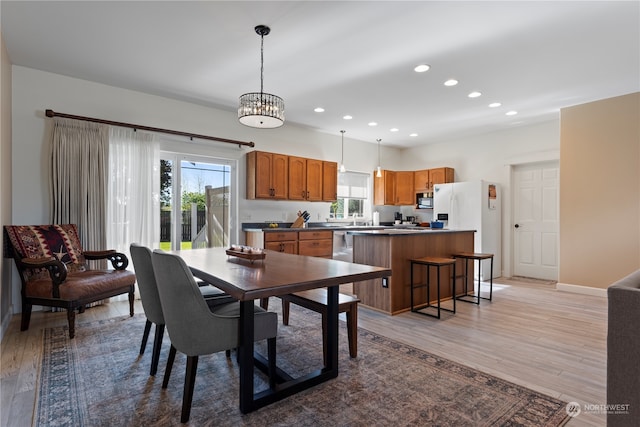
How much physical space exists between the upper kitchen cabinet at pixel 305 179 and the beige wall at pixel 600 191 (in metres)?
3.75

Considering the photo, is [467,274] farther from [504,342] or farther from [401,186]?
[401,186]

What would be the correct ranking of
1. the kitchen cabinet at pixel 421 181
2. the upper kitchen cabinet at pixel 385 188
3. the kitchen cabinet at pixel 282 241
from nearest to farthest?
1. the kitchen cabinet at pixel 282 241
2. the kitchen cabinet at pixel 421 181
3. the upper kitchen cabinet at pixel 385 188

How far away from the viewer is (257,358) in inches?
92.0

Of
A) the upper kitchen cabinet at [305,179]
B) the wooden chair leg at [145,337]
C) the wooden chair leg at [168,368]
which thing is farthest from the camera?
the upper kitchen cabinet at [305,179]

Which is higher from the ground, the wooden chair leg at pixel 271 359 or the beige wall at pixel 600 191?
the beige wall at pixel 600 191

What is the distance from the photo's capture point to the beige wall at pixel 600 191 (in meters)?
4.39

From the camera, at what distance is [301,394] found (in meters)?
2.05

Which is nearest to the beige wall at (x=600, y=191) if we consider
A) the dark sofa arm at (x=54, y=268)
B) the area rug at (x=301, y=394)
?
the area rug at (x=301, y=394)

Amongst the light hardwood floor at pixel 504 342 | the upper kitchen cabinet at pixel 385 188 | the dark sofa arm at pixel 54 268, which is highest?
the upper kitchen cabinet at pixel 385 188

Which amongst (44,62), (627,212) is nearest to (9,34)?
(44,62)

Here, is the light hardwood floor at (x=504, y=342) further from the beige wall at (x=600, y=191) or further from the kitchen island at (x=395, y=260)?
the beige wall at (x=600, y=191)

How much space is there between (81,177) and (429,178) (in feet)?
19.7

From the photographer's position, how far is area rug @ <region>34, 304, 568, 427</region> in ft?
5.92

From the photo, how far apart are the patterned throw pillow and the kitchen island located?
3.12m
